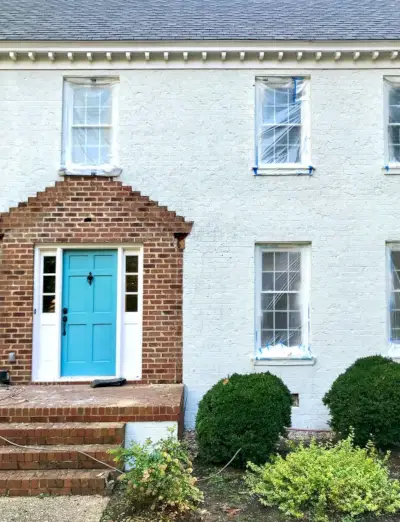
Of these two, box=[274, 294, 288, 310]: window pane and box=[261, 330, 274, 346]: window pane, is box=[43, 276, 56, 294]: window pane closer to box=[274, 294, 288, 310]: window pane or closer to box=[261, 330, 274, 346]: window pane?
box=[261, 330, 274, 346]: window pane

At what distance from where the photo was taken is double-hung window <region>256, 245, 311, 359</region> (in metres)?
7.49

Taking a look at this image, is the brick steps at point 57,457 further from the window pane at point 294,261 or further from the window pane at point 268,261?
the window pane at point 294,261

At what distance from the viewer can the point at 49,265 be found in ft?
24.7

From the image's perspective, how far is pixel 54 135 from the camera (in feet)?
24.8

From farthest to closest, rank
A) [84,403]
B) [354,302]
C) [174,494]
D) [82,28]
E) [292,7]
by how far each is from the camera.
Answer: [292,7] → [82,28] → [354,302] → [84,403] → [174,494]

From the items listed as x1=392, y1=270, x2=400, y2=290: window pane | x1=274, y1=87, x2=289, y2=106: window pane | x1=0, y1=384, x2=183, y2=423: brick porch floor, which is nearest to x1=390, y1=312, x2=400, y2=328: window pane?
x1=392, y1=270, x2=400, y2=290: window pane

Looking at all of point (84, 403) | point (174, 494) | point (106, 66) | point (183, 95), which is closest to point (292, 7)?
point (183, 95)

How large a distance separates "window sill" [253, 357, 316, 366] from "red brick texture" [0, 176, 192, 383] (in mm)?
1275

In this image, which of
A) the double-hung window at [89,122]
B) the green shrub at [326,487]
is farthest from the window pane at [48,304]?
the green shrub at [326,487]

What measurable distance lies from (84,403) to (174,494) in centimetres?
211

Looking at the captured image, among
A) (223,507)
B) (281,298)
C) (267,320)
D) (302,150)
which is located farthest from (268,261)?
(223,507)

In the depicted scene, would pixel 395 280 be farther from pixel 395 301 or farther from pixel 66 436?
pixel 66 436

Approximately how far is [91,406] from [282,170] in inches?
181

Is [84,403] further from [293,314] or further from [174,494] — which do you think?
[293,314]
